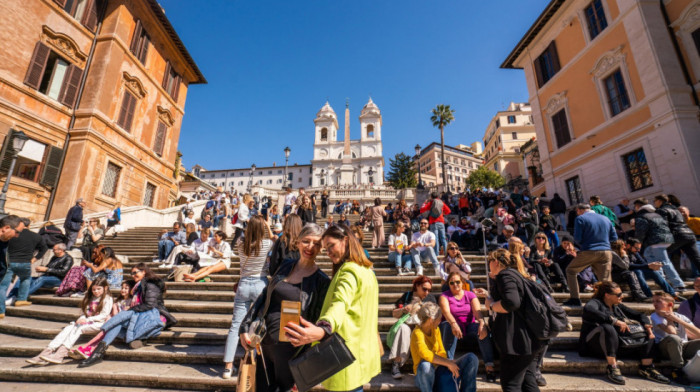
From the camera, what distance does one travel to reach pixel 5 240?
5711mm

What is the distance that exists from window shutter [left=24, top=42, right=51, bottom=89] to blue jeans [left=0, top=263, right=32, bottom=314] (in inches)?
431

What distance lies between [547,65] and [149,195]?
86.3 ft

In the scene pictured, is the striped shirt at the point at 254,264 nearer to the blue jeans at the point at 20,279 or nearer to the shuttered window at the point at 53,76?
the blue jeans at the point at 20,279

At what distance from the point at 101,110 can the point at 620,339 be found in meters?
20.7

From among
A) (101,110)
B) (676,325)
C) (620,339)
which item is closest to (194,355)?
(620,339)

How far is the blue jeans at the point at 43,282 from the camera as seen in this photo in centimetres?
708

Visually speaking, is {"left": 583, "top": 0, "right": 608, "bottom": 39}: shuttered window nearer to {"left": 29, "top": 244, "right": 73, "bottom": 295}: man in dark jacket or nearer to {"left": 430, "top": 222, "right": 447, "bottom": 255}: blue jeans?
{"left": 430, "top": 222, "right": 447, "bottom": 255}: blue jeans

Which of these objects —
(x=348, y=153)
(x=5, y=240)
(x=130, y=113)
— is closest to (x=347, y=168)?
(x=348, y=153)

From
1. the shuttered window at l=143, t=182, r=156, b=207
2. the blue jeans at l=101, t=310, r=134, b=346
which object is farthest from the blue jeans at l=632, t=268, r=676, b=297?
the shuttered window at l=143, t=182, r=156, b=207

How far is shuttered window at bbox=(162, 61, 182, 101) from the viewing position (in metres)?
20.1

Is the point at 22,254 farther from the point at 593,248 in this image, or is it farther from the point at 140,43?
the point at 140,43

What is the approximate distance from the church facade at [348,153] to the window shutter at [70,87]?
4746cm

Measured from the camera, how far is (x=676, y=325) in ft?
14.1

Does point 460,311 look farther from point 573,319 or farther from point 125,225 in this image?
point 125,225
